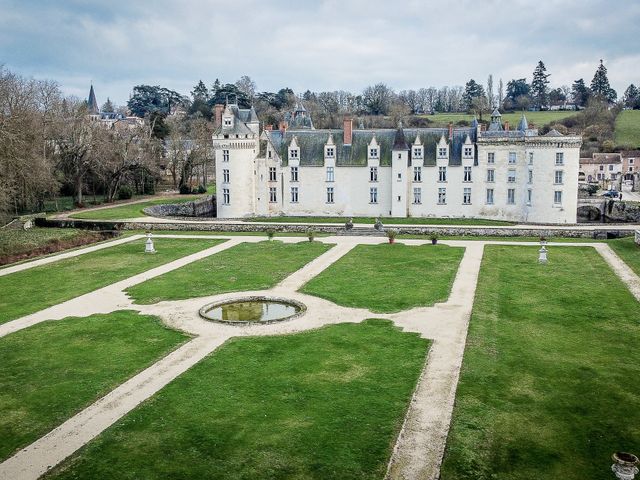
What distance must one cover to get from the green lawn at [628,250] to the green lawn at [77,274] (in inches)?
936

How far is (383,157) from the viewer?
54.2 metres

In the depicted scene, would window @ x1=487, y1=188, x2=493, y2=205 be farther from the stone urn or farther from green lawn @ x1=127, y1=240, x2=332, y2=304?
the stone urn

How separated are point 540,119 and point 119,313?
109 metres

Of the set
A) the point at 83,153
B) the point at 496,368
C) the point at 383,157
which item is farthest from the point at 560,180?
the point at 83,153

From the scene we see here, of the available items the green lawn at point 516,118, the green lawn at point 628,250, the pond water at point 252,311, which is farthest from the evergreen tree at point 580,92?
the pond water at point 252,311

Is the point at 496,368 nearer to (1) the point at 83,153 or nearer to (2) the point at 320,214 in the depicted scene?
(2) the point at 320,214

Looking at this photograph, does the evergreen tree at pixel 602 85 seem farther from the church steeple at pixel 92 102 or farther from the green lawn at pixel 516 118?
the church steeple at pixel 92 102

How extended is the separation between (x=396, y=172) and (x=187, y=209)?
2109 centimetres

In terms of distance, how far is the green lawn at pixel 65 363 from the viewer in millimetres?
13906

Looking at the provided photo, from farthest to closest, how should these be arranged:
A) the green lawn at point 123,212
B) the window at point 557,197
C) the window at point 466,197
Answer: the window at point 466,197
the window at point 557,197
the green lawn at point 123,212

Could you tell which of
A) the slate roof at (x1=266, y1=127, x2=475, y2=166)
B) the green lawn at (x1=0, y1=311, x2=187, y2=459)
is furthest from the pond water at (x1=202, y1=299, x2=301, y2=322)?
the slate roof at (x1=266, y1=127, x2=475, y2=166)

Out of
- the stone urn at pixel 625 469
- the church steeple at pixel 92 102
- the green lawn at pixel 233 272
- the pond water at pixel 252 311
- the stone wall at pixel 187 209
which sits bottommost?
the pond water at pixel 252 311

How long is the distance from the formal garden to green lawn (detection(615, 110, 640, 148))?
8399 cm

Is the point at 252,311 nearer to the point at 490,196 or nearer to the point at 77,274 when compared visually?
the point at 77,274
